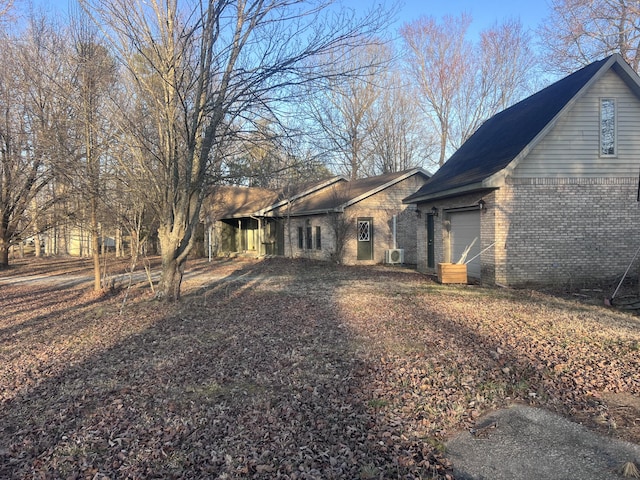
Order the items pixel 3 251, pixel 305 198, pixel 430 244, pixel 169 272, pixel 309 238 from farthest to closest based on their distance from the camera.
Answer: pixel 305 198
pixel 309 238
pixel 3 251
pixel 430 244
pixel 169 272

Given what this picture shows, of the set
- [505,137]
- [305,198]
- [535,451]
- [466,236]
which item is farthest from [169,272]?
[305,198]

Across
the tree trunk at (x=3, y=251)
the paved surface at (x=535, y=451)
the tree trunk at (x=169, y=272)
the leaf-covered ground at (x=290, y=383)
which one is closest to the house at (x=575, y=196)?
the leaf-covered ground at (x=290, y=383)

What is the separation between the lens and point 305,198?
24938 millimetres

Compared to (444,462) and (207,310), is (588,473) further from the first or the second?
(207,310)

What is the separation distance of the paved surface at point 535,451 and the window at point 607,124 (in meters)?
10.6

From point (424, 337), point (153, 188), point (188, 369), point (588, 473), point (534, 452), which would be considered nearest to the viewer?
point (588, 473)

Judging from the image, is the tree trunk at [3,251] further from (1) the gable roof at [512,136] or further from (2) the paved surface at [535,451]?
(2) the paved surface at [535,451]

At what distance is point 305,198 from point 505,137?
12.6m

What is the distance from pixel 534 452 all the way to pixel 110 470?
3.13 m

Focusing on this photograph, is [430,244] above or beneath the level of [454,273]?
above

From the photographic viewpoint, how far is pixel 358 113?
26375 mm

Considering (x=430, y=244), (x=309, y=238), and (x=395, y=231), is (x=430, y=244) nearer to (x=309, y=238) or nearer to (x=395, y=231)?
(x=395, y=231)

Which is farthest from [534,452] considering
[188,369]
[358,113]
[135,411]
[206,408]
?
[358,113]

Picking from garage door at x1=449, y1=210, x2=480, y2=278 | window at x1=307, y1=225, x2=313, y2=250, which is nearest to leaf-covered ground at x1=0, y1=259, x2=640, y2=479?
garage door at x1=449, y1=210, x2=480, y2=278
